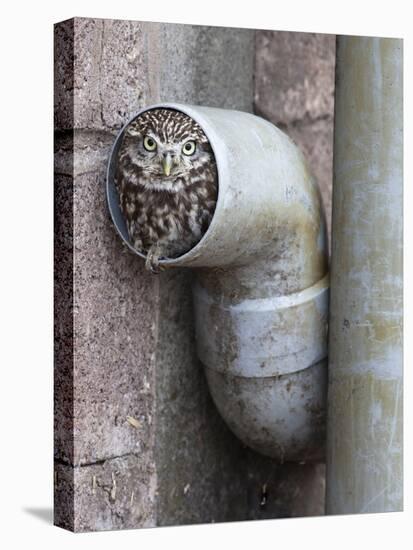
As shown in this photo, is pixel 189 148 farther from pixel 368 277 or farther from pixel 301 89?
pixel 301 89

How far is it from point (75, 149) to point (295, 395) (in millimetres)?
675

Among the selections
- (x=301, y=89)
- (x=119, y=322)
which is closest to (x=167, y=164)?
(x=119, y=322)

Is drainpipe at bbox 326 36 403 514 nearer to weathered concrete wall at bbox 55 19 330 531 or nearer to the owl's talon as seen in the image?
weathered concrete wall at bbox 55 19 330 531

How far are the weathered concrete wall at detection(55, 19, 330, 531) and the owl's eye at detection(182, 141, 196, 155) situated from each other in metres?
0.18

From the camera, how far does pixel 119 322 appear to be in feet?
8.18

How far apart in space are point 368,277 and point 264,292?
21cm

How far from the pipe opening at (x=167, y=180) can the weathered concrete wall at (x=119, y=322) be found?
0.09 meters

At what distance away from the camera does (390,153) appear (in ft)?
8.61

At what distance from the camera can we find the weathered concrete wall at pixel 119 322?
2408 mm

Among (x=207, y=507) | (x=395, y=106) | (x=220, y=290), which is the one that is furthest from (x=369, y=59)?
(x=207, y=507)

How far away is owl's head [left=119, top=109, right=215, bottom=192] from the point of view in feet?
7.64

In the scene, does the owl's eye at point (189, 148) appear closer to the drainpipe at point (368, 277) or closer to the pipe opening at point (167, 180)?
the pipe opening at point (167, 180)

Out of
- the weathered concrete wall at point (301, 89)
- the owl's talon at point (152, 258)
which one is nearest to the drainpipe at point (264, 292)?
the owl's talon at point (152, 258)

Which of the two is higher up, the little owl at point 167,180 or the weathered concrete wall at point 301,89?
the weathered concrete wall at point 301,89
